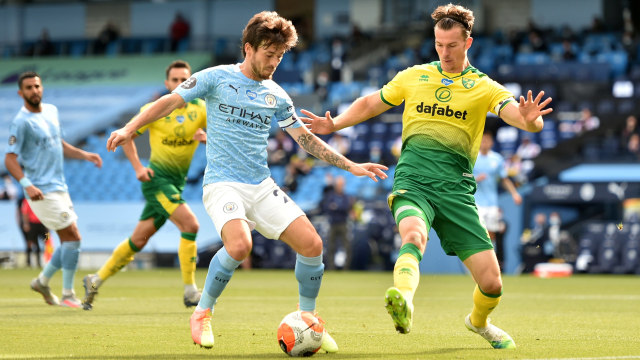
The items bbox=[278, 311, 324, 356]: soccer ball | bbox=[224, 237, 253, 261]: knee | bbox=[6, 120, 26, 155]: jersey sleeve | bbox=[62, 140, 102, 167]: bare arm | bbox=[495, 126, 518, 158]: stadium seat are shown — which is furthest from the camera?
bbox=[495, 126, 518, 158]: stadium seat

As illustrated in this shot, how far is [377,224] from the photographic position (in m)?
23.2

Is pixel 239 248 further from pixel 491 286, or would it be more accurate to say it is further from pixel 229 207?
pixel 491 286

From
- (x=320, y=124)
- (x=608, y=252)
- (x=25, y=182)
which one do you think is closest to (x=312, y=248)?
(x=320, y=124)

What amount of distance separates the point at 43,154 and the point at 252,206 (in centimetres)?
483

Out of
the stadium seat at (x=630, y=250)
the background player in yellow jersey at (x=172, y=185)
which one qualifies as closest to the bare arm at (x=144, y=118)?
the background player in yellow jersey at (x=172, y=185)

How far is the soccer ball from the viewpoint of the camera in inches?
261

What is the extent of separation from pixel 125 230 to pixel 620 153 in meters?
12.7

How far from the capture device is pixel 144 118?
6652mm

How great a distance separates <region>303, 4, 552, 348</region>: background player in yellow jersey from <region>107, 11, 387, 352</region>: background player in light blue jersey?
31 cm

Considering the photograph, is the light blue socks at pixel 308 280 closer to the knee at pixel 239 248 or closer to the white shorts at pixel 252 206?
the white shorts at pixel 252 206

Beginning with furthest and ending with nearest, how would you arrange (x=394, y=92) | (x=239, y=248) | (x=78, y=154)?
1. (x=78, y=154)
2. (x=394, y=92)
3. (x=239, y=248)

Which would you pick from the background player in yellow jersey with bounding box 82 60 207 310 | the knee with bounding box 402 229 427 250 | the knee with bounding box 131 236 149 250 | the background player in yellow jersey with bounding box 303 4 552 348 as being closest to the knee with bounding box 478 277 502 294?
the background player in yellow jersey with bounding box 303 4 552 348

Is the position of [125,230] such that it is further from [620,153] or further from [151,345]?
[151,345]

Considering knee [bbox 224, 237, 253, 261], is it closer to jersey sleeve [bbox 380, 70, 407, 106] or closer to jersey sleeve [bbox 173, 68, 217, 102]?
jersey sleeve [bbox 173, 68, 217, 102]
